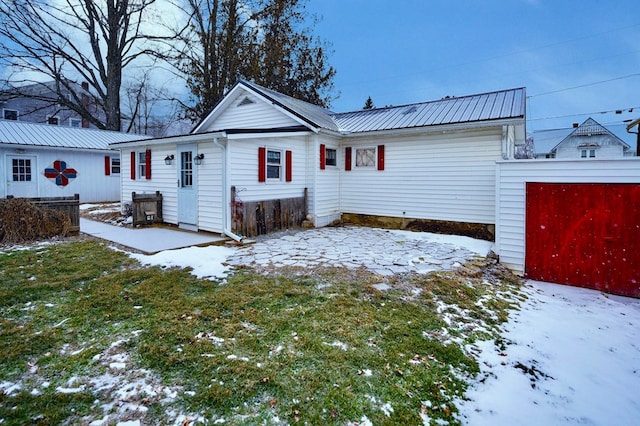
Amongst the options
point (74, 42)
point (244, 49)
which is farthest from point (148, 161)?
point (74, 42)

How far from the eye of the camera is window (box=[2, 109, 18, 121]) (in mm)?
25311

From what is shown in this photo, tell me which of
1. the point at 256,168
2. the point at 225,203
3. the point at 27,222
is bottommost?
the point at 27,222

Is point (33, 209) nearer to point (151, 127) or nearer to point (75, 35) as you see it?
point (75, 35)

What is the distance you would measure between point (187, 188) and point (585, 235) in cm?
910

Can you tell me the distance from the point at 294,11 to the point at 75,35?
44.2ft

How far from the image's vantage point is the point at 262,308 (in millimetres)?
4316

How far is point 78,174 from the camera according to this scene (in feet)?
52.0

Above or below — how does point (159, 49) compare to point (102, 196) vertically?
above

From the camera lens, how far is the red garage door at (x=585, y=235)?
18.3 ft

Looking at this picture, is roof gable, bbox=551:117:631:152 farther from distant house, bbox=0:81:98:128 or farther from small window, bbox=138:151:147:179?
distant house, bbox=0:81:98:128

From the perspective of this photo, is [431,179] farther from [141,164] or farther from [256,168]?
[141,164]

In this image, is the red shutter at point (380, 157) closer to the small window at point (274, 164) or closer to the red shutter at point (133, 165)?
the small window at point (274, 164)

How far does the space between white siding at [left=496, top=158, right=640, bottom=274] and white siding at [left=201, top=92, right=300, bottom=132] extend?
20.4 ft

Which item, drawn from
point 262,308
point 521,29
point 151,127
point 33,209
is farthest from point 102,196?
point 521,29
